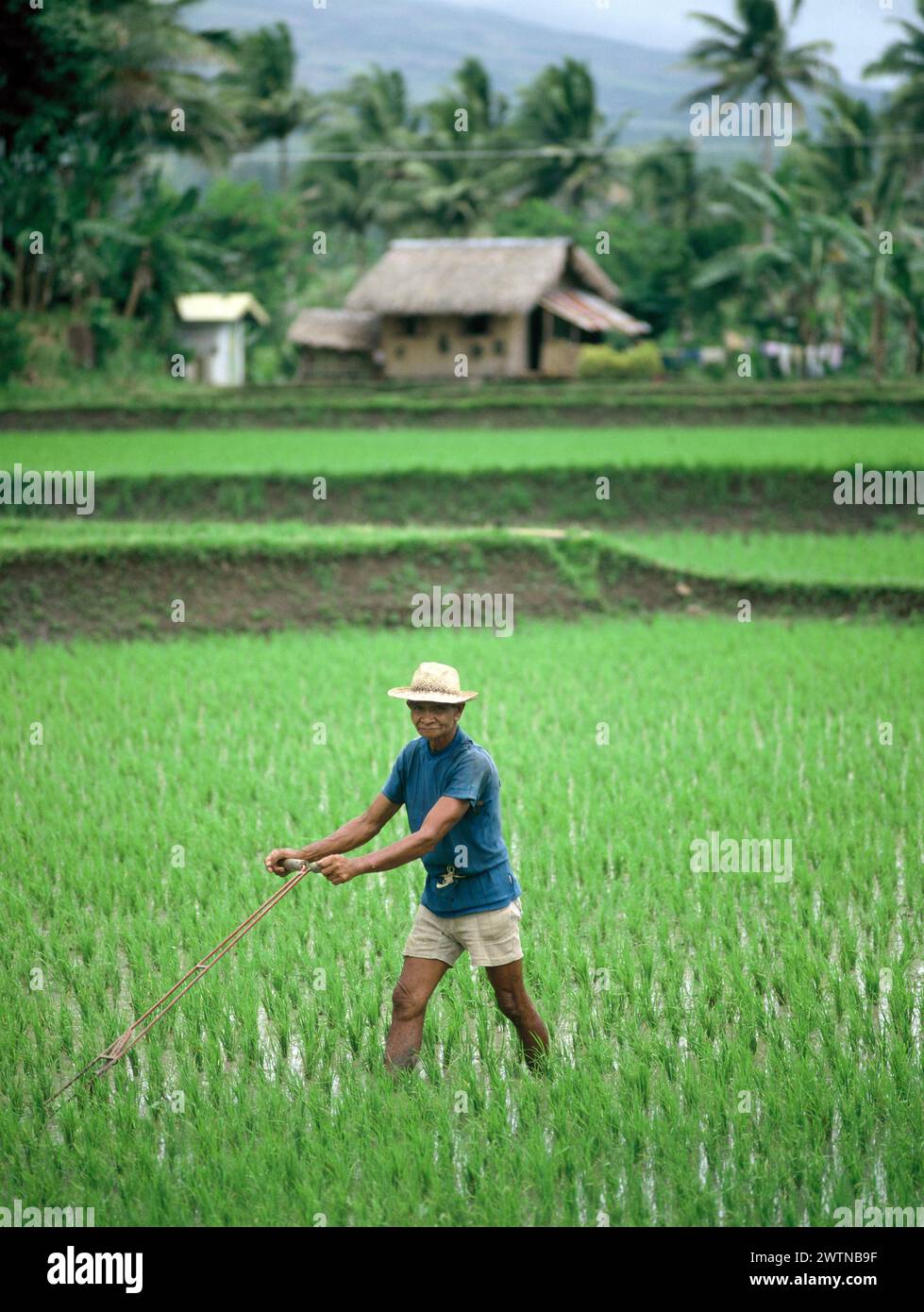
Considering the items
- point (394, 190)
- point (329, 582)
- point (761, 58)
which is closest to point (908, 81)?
point (761, 58)

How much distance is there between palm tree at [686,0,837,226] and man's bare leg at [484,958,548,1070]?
32.7 m

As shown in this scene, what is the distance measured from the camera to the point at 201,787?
19.4 feet

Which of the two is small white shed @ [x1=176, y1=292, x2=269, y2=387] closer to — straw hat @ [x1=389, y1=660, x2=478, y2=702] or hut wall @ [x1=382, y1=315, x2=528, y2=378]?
hut wall @ [x1=382, y1=315, x2=528, y2=378]

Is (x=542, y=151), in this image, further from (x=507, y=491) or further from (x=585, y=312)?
(x=507, y=491)

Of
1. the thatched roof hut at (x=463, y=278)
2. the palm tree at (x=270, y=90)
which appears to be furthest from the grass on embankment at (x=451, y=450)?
the palm tree at (x=270, y=90)

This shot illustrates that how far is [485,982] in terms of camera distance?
13.3ft

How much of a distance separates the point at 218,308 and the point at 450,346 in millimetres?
5820

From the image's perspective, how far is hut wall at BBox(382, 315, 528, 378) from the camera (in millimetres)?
27656

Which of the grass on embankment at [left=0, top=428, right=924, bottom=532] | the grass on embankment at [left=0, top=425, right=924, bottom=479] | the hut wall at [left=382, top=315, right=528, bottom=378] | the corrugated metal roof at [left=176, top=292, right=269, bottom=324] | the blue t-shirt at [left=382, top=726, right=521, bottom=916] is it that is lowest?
the blue t-shirt at [left=382, top=726, right=521, bottom=916]

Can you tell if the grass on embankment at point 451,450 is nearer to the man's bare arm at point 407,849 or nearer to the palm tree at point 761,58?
the man's bare arm at point 407,849

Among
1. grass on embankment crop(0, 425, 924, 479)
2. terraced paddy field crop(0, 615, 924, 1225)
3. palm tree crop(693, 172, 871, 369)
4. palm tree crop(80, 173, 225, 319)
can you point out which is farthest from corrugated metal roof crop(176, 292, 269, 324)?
terraced paddy field crop(0, 615, 924, 1225)

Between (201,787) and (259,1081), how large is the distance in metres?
2.64

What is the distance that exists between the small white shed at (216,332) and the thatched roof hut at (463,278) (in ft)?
12.2

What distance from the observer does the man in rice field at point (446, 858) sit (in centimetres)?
319
